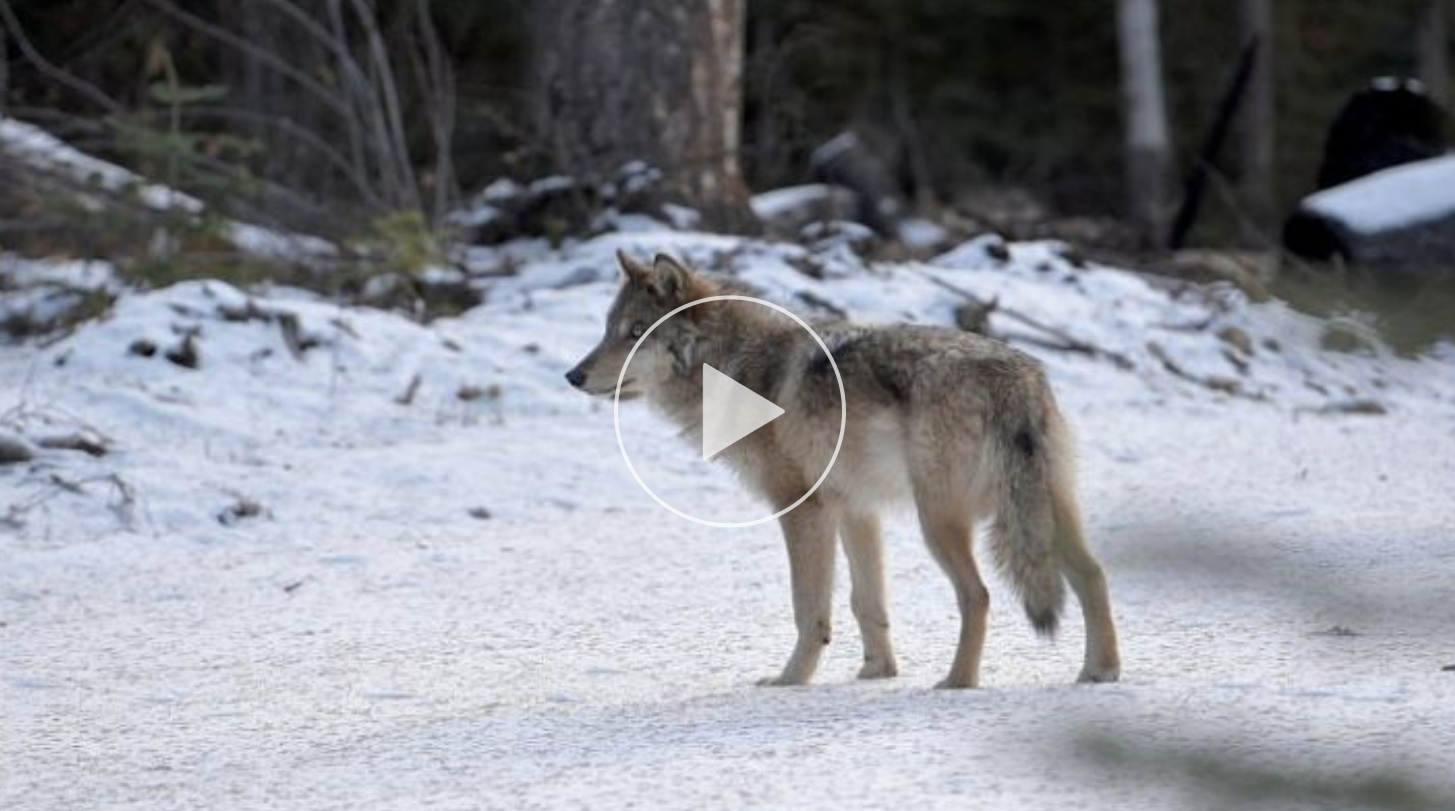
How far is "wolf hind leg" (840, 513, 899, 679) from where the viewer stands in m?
5.95

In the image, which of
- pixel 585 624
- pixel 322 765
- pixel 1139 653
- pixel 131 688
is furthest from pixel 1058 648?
pixel 131 688

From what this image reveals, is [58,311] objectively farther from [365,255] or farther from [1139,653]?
[1139,653]

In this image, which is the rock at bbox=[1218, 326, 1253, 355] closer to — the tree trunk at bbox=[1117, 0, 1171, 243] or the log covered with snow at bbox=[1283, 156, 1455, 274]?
the log covered with snow at bbox=[1283, 156, 1455, 274]

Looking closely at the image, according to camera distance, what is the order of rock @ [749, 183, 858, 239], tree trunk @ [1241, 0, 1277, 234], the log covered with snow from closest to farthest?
the log covered with snow, rock @ [749, 183, 858, 239], tree trunk @ [1241, 0, 1277, 234]

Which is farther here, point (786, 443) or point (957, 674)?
point (786, 443)

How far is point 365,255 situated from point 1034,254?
4.32m

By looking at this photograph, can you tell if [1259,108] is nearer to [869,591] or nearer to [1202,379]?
[1202,379]

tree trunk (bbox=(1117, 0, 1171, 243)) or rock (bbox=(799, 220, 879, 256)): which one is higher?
rock (bbox=(799, 220, 879, 256))

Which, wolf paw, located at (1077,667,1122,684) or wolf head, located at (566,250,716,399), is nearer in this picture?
wolf paw, located at (1077,667,1122,684)

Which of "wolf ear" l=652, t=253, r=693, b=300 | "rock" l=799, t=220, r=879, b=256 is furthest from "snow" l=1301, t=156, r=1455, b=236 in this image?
"rock" l=799, t=220, r=879, b=256

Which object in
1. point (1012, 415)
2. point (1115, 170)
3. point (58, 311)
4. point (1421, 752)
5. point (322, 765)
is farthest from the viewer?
point (1115, 170)

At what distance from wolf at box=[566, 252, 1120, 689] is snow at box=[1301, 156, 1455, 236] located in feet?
5.62

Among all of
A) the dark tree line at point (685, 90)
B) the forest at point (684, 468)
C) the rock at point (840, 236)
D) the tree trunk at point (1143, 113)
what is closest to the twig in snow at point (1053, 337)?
the forest at point (684, 468)

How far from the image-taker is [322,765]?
16.4 ft
